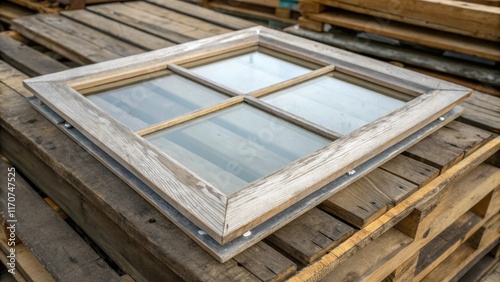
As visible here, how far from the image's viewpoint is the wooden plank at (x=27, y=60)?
9.29ft

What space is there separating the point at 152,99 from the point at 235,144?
54 centimetres

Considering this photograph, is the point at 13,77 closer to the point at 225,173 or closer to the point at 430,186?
the point at 225,173

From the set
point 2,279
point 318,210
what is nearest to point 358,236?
point 318,210

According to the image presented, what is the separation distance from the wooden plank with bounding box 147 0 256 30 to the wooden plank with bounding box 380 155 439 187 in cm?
200

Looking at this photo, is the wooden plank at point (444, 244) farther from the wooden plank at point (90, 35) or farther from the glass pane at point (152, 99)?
the wooden plank at point (90, 35)

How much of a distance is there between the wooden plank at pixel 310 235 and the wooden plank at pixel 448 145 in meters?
0.61

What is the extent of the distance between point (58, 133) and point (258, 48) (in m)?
1.36

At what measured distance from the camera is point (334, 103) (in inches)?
93.1

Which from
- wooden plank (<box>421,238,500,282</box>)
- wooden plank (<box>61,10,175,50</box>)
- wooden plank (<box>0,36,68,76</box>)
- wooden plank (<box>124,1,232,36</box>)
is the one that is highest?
wooden plank (<box>124,1,232,36</box>)

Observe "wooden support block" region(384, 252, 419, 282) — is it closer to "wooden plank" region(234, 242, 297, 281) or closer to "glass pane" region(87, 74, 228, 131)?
"wooden plank" region(234, 242, 297, 281)

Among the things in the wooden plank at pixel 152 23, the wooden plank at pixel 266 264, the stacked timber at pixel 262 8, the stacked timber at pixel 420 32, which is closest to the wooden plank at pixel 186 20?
the wooden plank at pixel 152 23

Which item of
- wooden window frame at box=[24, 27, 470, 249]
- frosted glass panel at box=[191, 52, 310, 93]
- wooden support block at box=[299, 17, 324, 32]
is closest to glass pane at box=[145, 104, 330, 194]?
wooden window frame at box=[24, 27, 470, 249]

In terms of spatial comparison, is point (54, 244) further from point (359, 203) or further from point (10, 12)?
point (10, 12)

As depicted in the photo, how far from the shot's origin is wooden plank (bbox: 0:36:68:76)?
283 centimetres
